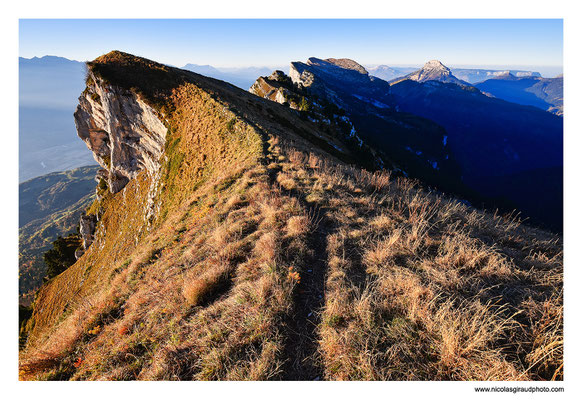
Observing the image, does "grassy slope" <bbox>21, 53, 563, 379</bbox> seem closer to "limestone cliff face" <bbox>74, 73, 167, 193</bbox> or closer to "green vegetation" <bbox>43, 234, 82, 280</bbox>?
"limestone cliff face" <bbox>74, 73, 167, 193</bbox>

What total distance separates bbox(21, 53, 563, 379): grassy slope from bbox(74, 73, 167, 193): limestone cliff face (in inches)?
963

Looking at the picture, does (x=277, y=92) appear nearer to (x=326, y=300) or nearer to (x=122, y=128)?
(x=122, y=128)

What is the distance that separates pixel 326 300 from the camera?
4.81 meters

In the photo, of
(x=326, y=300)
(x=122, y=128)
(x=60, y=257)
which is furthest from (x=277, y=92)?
(x=326, y=300)

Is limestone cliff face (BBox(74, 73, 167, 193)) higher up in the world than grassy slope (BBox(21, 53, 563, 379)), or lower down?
higher up

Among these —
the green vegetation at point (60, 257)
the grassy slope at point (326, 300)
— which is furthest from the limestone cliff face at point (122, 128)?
the grassy slope at point (326, 300)

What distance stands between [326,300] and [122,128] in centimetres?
3887

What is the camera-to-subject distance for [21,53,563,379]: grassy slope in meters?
3.75

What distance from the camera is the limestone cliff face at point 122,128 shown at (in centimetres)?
2870

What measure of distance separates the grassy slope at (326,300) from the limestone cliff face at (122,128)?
2447cm

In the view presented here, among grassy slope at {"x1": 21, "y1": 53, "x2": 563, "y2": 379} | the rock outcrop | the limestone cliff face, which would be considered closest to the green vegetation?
the limestone cliff face

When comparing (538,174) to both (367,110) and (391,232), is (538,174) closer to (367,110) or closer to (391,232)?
(367,110)

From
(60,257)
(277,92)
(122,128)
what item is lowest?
(60,257)

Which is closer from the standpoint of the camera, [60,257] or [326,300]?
[326,300]
